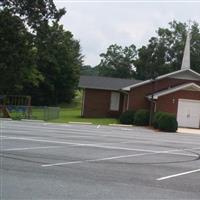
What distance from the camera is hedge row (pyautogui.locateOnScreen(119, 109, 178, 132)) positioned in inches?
1555

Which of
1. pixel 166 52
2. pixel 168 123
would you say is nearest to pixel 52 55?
pixel 168 123

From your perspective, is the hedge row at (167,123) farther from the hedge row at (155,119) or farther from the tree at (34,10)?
the tree at (34,10)

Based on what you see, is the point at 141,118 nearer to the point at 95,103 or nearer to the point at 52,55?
the point at 95,103

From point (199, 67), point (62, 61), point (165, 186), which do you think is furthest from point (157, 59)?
point (165, 186)

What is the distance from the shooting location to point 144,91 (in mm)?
50656

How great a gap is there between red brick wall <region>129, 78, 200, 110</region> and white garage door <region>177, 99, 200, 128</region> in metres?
4.54

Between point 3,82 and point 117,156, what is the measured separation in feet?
14.1

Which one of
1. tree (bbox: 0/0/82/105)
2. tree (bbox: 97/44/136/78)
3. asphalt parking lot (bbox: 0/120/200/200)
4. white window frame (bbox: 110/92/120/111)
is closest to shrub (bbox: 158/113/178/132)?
white window frame (bbox: 110/92/120/111)

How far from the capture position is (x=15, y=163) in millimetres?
14008

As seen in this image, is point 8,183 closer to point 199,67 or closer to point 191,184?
point 191,184

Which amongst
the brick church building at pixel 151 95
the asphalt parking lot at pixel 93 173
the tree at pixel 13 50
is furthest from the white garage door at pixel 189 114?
the tree at pixel 13 50

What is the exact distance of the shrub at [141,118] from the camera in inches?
1754

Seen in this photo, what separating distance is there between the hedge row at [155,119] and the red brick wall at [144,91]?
3.50m

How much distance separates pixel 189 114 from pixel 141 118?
4.35m
